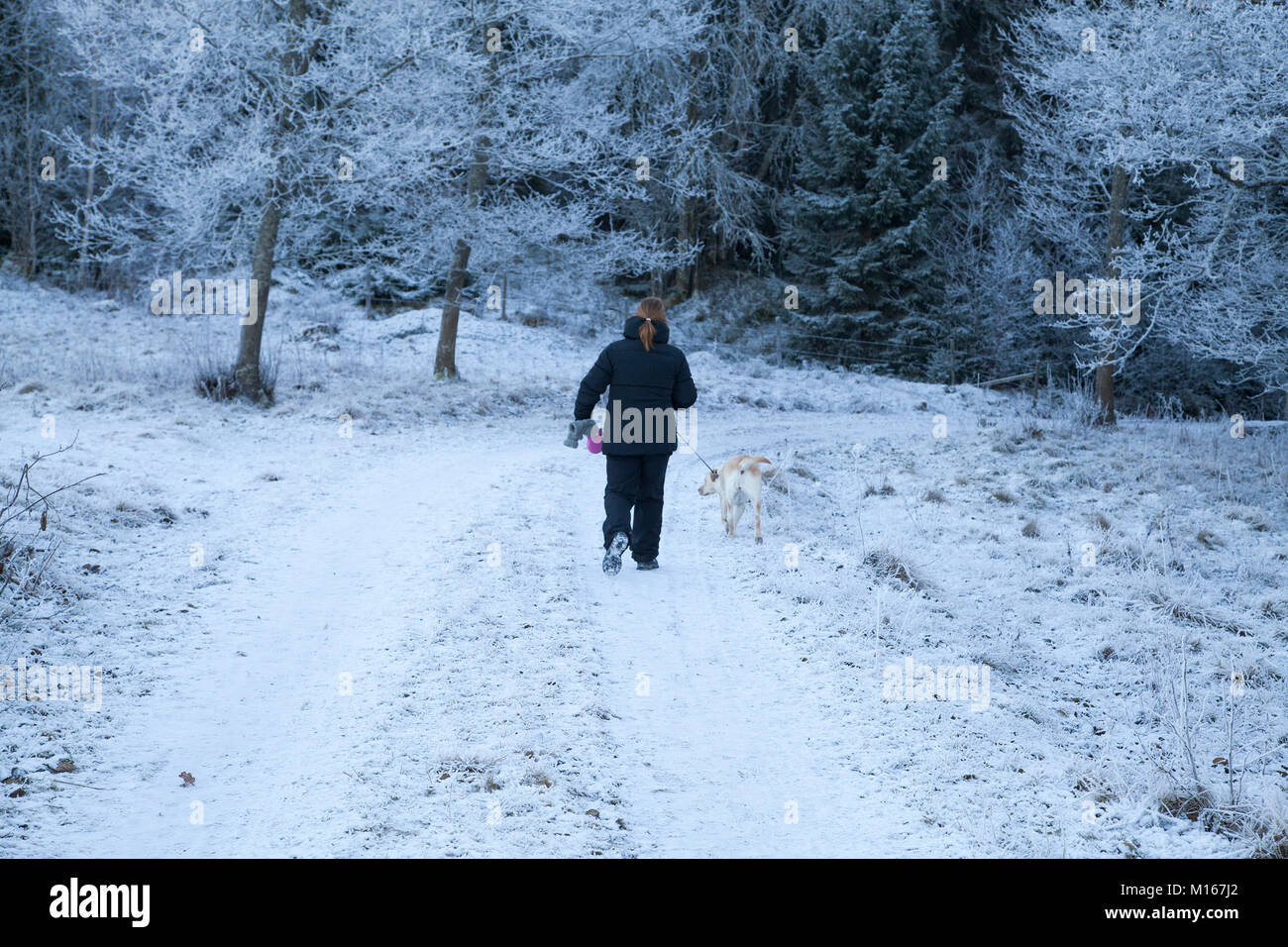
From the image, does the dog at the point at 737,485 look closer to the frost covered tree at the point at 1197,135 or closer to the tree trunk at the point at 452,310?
the frost covered tree at the point at 1197,135

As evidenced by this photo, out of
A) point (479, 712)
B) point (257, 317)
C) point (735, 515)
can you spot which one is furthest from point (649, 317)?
point (257, 317)

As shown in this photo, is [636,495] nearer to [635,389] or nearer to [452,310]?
[635,389]

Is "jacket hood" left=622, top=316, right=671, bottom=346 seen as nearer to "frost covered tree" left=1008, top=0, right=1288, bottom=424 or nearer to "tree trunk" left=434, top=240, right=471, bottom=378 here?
"frost covered tree" left=1008, top=0, right=1288, bottom=424

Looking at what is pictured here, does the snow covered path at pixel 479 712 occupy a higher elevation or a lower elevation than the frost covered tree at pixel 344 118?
lower

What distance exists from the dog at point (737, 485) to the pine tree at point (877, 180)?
17381mm

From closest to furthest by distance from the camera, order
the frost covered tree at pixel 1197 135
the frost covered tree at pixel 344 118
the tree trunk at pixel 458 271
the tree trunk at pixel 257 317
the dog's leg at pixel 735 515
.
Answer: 1. the dog's leg at pixel 735 515
2. the frost covered tree at pixel 1197 135
3. the frost covered tree at pixel 344 118
4. the tree trunk at pixel 257 317
5. the tree trunk at pixel 458 271

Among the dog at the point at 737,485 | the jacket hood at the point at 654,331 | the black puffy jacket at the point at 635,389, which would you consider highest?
the jacket hood at the point at 654,331

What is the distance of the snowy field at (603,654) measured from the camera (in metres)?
3.70

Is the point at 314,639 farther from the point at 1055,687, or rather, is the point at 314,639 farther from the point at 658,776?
the point at 1055,687

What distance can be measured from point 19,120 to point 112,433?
20.0 m

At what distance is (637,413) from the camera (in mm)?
6719

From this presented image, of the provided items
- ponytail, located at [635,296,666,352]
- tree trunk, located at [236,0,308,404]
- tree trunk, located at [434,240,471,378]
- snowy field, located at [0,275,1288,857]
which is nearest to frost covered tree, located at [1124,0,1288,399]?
snowy field, located at [0,275,1288,857]

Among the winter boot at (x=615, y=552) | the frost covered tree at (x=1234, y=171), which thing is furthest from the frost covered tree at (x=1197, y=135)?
the winter boot at (x=615, y=552)
